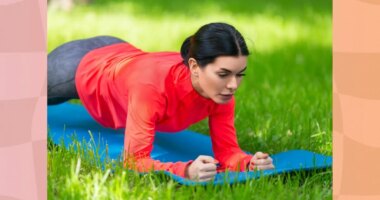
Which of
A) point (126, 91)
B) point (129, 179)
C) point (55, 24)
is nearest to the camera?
point (129, 179)

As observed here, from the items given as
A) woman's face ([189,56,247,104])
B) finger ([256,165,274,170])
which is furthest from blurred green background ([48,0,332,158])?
finger ([256,165,274,170])

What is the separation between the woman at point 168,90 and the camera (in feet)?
11.3

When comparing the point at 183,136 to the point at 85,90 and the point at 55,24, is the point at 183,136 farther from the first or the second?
the point at 55,24

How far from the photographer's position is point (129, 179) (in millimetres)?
3305

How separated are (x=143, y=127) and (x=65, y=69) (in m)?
1.17

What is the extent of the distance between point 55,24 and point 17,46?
23.7ft

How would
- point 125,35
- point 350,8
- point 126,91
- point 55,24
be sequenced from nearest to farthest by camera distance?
point 350,8 → point 126,91 → point 125,35 → point 55,24

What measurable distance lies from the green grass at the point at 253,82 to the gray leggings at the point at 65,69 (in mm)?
691

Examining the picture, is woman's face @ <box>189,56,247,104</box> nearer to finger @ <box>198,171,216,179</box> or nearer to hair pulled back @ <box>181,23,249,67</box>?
hair pulled back @ <box>181,23,249,67</box>

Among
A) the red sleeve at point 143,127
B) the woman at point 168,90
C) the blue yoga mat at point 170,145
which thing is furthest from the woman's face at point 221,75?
the blue yoga mat at point 170,145

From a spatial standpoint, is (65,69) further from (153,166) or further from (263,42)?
(263,42)

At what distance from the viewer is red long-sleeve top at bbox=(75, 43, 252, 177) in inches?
142

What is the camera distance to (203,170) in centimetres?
329

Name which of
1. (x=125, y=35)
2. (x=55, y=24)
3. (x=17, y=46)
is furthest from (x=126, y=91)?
(x=55, y=24)
